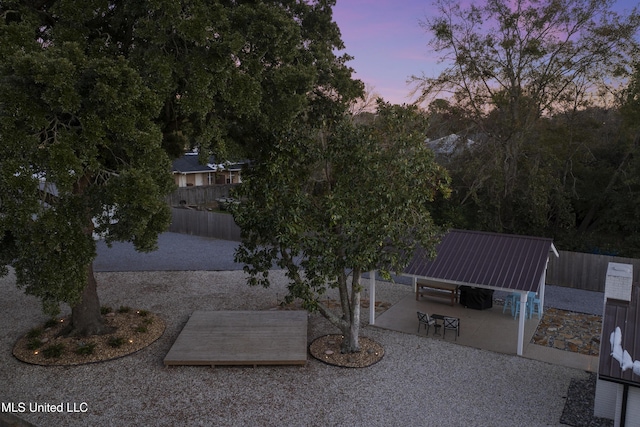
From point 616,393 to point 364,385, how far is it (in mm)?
4607

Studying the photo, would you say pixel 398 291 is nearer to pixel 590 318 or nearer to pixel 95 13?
pixel 590 318

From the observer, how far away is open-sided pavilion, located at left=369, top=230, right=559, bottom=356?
1149 cm

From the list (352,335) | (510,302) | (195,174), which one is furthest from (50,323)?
(195,174)

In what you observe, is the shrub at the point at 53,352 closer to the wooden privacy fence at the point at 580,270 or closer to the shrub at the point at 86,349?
the shrub at the point at 86,349

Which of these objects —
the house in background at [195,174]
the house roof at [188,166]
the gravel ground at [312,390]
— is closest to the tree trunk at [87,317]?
the gravel ground at [312,390]

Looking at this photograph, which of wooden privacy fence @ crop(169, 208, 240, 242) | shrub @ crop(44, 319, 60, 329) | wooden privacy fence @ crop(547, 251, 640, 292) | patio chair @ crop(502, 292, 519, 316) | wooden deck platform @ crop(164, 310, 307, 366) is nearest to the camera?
wooden deck platform @ crop(164, 310, 307, 366)

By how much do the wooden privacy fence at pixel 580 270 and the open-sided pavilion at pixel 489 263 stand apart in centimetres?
431

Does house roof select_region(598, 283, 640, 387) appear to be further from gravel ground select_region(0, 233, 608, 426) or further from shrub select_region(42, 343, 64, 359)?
shrub select_region(42, 343, 64, 359)

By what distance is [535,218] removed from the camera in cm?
2016

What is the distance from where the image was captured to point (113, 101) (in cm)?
761

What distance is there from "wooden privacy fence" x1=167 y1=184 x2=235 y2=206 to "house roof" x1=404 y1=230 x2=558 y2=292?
966 inches

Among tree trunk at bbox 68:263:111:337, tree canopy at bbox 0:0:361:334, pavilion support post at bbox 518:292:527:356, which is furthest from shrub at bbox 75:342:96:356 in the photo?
pavilion support post at bbox 518:292:527:356

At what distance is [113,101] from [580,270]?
16461 mm

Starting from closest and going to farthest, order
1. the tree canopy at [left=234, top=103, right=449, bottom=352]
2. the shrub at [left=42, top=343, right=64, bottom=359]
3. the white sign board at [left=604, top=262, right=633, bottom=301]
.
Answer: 1. the white sign board at [left=604, top=262, right=633, bottom=301]
2. the tree canopy at [left=234, top=103, right=449, bottom=352]
3. the shrub at [left=42, top=343, right=64, bottom=359]
